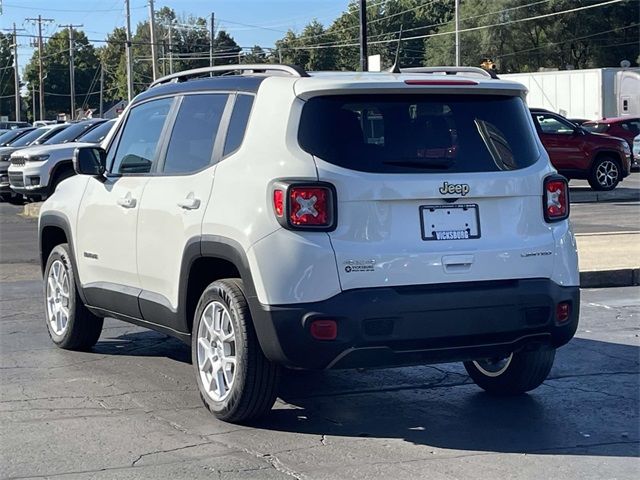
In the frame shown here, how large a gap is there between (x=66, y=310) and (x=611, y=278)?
5952 mm

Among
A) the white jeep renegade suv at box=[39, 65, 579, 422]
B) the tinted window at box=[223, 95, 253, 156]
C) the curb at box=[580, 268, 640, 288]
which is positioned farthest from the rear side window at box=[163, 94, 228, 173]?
the curb at box=[580, 268, 640, 288]

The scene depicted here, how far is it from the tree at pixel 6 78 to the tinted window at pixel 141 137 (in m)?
111

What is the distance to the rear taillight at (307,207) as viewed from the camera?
5.30 m

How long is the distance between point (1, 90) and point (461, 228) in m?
134

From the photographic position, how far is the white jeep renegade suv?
531cm

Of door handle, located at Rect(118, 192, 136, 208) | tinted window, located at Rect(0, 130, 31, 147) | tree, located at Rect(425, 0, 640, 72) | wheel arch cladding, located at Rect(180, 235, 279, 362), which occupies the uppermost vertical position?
tree, located at Rect(425, 0, 640, 72)

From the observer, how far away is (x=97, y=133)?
848 inches

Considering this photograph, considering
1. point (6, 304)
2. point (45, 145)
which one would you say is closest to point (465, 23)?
point (45, 145)

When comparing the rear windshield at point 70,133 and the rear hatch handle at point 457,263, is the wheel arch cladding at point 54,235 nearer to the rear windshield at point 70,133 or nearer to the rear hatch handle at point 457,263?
the rear hatch handle at point 457,263

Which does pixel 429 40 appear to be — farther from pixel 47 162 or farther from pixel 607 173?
pixel 47 162

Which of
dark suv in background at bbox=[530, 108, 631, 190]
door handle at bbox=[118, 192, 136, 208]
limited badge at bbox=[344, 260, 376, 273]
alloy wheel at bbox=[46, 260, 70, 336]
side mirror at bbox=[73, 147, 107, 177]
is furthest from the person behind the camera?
dark suv in background at bbox=[530, 108, 631, 190]

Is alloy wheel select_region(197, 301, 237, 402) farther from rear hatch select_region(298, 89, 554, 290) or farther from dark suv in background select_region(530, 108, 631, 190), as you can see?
dark suv in background select_region(530, 108, 631, 190)

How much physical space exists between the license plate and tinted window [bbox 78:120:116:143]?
16195 millimetres

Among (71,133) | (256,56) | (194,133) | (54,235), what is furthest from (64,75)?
(194,133)
